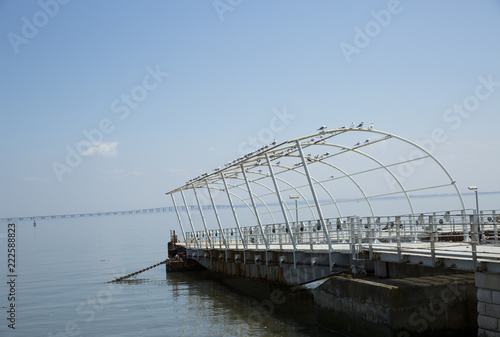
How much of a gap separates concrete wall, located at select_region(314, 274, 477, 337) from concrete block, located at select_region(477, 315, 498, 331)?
1.75m

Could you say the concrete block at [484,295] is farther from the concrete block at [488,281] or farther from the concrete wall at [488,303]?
the concrete block at [488,281]

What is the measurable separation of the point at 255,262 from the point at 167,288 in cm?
961

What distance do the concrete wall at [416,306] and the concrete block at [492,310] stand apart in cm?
191

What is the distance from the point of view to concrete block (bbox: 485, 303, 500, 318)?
13797 millimetres

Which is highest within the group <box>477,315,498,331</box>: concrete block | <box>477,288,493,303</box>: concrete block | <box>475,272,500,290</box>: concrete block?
<box>475,272,500,290</box>: concrete block

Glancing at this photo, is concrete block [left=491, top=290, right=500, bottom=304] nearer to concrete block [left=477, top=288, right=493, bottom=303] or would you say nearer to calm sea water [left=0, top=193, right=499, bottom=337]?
concrete block [left=477, top=288, right=493, bottom=303]

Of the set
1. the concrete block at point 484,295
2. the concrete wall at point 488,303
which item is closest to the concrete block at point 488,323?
the concrete wall at point 488,303

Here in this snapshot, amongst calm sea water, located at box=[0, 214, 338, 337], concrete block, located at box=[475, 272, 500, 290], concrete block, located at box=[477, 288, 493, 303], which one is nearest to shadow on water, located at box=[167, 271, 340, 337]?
calm sea water, located at box=[0, 214, 338, 337]

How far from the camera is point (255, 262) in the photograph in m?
29.8

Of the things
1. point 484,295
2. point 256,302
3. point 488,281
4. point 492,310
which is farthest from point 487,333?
point 256,302
